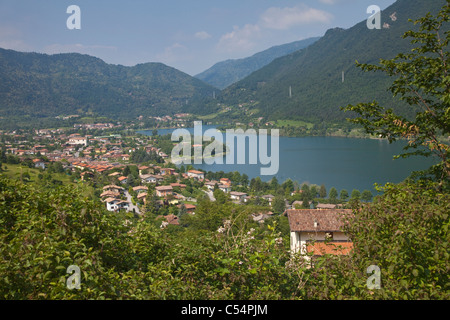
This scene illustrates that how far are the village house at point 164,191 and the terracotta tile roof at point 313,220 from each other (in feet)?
77.7

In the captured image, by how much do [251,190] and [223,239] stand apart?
30.7m

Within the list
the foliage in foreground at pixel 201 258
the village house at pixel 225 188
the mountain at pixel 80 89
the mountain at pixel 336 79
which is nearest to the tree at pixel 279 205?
the village house at pixel 225 188

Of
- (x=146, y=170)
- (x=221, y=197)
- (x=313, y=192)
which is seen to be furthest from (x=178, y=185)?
(x=313, y=192)

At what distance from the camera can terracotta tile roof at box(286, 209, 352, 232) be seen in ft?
25.9

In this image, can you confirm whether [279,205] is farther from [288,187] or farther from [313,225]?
[313,225]

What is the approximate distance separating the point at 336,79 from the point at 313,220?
106 meters

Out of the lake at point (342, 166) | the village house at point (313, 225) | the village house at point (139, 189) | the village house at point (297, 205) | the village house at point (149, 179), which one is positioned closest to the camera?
the village house at point (313, 225)

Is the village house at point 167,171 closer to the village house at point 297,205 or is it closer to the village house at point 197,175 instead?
the village house at point 197,175

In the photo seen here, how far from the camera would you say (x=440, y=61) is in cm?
320

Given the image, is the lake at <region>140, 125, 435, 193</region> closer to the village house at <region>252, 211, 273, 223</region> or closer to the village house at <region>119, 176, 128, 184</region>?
the village house at <region>252, 211, 273, 223</region>

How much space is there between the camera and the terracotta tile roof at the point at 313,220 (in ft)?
25.9

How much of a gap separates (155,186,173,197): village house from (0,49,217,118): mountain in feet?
298
